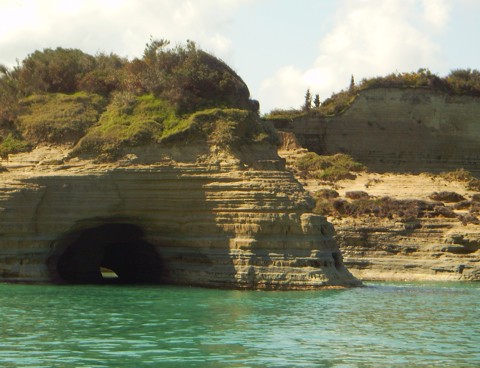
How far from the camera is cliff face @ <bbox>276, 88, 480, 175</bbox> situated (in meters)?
63.2

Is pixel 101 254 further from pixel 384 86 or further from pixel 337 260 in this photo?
pixel 384 86

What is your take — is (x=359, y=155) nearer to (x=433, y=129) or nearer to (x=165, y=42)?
(x=433, y=129)

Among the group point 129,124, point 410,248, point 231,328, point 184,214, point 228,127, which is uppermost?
point 129,124

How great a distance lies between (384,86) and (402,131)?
9.41 ft

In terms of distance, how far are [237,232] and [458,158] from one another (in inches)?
1439

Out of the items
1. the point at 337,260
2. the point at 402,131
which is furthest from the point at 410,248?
the point at 402,131

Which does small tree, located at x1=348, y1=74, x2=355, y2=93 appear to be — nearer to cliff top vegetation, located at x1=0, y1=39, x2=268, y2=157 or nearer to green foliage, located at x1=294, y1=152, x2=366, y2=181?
green foliage, located at x1=294, y1=152, x2=366, y2=181

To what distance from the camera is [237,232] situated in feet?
101

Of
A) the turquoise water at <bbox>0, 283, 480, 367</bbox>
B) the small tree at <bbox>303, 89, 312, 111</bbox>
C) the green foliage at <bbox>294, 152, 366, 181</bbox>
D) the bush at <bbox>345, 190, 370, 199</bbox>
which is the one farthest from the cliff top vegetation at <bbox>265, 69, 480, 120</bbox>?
the turquoise water at <bbox>0, 283, 480, 367</bbox>

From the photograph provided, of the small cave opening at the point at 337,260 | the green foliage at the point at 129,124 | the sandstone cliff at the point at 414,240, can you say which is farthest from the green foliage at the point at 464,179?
the green foliage at the point at 129,124

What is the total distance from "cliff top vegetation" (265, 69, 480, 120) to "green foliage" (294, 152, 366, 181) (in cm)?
718

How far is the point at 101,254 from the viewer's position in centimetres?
3625

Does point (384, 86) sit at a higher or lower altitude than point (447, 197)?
higher

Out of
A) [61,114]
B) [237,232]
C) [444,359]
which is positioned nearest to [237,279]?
[237,232]
